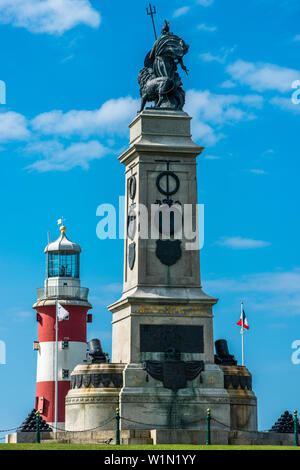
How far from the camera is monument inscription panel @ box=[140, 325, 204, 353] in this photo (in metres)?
56.4

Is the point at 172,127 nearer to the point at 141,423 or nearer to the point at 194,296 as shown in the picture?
the point at 194,296

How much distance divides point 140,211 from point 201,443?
11482 mm

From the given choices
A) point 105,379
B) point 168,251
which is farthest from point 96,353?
point 168,251

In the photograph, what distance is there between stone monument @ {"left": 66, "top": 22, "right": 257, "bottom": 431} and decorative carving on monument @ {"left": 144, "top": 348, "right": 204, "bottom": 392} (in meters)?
0.04

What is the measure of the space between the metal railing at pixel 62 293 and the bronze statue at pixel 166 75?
29158 millimetres

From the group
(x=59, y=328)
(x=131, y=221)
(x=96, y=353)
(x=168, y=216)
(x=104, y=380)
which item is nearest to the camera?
(x=104, y=380)

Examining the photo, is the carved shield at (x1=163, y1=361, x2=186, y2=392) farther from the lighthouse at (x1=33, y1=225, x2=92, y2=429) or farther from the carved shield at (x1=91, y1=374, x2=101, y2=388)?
the lighthouse at (x1=33, y1=225, x2=92, y2=429)

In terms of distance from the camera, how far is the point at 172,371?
55.8 m

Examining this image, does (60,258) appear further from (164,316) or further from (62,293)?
(164,316)

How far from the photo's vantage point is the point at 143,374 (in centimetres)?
5566

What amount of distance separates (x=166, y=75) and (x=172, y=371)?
14.5 m

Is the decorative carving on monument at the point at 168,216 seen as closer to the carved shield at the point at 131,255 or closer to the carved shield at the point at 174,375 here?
the carved shield at the point at 131,255
